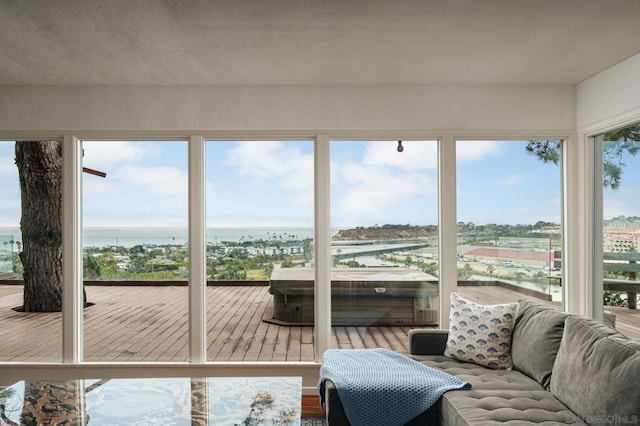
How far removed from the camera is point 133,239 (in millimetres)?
4082

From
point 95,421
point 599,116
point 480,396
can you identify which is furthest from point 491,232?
point 95,421

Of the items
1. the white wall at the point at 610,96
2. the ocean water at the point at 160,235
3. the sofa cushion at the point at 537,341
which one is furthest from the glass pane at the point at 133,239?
the white wall at the point at 610,96

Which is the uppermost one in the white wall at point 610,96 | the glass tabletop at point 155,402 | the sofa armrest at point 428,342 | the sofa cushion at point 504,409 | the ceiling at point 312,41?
the ceiling at point 312,41

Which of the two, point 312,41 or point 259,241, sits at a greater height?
point 312,41

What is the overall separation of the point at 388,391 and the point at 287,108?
2.40 m

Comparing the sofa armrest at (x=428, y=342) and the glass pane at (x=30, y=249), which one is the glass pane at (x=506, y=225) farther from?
the glass pane at (x=30, y=249)

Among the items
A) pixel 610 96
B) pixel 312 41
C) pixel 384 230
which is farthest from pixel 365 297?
pixel 610 96

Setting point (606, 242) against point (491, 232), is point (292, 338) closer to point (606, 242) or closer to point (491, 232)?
point (491, 232)

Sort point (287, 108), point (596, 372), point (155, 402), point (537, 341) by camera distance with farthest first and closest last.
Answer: point (287, 108), point (537, 341), point (155, 402), point (596, 372)

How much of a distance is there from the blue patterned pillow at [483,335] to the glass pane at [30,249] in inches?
131

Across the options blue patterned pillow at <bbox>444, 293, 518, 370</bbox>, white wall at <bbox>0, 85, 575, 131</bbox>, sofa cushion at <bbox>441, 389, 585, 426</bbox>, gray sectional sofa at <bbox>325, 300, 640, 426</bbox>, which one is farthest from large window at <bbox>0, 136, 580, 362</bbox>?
sofa cushion at <bbox>441, 389, 585, 426</bbox>

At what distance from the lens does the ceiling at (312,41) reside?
250 centimetres

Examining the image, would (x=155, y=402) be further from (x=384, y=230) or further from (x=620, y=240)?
(x=620, y=240)

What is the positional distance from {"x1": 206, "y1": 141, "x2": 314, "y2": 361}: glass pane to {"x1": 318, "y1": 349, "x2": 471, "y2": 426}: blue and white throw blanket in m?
1.13
